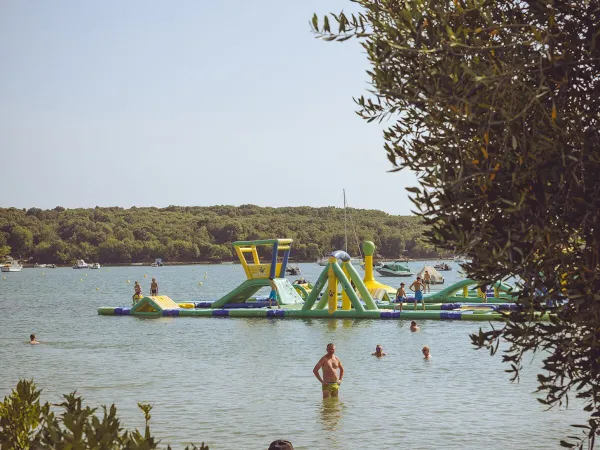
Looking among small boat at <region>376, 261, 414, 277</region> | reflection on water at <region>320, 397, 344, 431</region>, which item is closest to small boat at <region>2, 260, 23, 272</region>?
small boat at <region>376, 261, 414, 277</region>

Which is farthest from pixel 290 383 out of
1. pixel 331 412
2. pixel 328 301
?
pixel 328 301

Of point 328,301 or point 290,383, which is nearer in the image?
point 290,383

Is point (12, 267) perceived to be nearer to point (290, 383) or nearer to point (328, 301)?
point (328, 301)

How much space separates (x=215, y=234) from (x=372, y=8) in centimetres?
17631

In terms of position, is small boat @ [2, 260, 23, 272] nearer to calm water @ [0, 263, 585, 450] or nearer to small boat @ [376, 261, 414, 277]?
small boat @ [376, 261, 414, 277]

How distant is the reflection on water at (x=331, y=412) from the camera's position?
16.3 m

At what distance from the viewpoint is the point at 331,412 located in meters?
17.3

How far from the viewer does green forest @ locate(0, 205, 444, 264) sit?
173750 millimetres

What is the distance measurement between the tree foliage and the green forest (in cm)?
16338

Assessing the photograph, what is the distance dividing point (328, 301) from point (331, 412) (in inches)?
662

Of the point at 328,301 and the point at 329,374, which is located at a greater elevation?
the point at 328,301

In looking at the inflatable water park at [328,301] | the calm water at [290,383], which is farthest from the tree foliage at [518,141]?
the inflatable water park at [328,301]

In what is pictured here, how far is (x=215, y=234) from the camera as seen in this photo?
18238 cm

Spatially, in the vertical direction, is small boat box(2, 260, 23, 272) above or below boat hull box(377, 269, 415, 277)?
above
